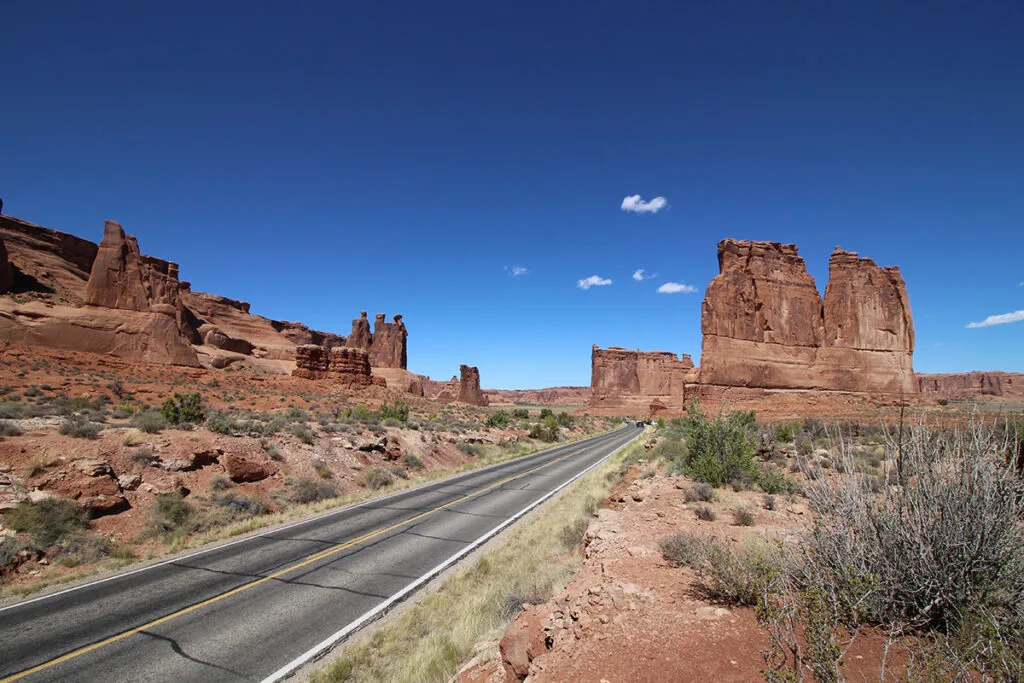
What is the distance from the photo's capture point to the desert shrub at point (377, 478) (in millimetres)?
18750

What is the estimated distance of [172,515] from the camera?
12391mm

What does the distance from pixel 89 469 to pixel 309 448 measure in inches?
307

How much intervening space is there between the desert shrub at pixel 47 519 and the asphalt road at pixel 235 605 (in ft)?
8.52

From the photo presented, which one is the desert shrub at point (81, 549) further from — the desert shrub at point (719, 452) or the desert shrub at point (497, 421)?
the desert shrub at point (497, 421)

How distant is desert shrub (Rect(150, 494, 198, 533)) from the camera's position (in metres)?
12.0

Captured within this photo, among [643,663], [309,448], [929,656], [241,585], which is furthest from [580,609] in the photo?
[309,448]

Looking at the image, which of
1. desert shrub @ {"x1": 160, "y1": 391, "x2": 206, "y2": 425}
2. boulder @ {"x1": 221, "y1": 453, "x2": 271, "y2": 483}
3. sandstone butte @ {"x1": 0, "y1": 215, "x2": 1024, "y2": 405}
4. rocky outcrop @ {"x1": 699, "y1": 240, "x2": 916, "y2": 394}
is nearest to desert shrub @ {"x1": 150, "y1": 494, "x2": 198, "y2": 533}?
boulder @ {"x1": 221, "y1": 453, "x2": 271, "y2": 483}

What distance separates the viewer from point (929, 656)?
315 cm

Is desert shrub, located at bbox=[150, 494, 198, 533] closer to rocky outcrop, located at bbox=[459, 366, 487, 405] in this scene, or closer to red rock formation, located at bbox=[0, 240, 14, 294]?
red rock formation, located at bbox=[0, 240, 14, 294]

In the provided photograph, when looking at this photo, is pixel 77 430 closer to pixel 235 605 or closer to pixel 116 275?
pixel 235 605

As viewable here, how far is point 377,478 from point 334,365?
3777 cm

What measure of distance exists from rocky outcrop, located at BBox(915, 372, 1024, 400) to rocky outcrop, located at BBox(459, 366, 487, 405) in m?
125

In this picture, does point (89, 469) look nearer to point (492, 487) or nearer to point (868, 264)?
point (492, 487)

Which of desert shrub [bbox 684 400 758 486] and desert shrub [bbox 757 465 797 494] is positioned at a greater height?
desert shrub [bbox 684 400 758 486]
